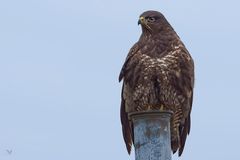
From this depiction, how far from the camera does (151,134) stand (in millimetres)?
5125

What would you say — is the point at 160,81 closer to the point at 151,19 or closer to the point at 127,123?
the point at 127,123

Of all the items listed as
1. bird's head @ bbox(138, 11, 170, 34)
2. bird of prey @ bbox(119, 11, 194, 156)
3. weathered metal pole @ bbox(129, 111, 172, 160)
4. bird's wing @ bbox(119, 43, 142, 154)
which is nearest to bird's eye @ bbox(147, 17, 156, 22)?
bird's head @ bbox(138, 11, 170, 34)

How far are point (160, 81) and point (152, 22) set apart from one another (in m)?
1.24

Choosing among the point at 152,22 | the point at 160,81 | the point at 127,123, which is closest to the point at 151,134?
the point at 160,81

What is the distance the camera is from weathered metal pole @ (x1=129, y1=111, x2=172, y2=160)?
5.08m

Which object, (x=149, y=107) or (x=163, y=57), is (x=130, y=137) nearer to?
(x=149, y=107)

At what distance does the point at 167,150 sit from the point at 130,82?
15.0 feet

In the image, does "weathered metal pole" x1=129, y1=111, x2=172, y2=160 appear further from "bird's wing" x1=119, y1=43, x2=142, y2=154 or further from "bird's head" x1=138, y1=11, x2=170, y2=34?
"bird's head" x1=138, y1=11, x2=170, y2=34

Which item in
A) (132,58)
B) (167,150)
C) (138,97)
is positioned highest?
(132,58)

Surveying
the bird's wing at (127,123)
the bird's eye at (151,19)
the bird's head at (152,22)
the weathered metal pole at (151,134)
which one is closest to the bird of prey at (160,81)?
the bird's wing at (127,123)

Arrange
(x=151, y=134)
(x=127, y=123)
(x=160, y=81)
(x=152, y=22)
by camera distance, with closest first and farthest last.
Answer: (x=151, y=134), (x=160, y=81), (x=127, y=123), (x=152, y=22)

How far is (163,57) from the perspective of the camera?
947 centimetres

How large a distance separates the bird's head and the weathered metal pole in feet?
16.5

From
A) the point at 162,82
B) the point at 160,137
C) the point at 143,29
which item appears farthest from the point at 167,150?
the point at 143,29
